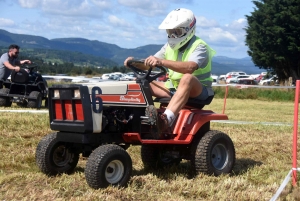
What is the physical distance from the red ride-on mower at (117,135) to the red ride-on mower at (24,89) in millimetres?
7942

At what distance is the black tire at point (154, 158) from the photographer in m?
6.24

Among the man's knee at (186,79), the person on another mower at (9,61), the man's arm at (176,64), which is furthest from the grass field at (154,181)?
the person on another mower at (9,61)

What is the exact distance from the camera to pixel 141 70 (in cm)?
595

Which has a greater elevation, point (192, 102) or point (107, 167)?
point (192, 102)

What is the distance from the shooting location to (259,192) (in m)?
5.18

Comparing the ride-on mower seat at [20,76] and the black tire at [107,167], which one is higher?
the ride-on mower seat at [20,76]

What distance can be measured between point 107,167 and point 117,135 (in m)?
0.46

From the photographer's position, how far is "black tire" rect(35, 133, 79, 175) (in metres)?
5.39

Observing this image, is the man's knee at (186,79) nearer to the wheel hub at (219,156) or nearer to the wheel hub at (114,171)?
the wheel hub at (219,156)

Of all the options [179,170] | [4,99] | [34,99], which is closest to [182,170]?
[179,170]

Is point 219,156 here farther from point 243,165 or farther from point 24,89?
point 24,89

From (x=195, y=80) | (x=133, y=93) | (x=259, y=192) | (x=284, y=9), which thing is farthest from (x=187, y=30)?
(x=284, y=9)

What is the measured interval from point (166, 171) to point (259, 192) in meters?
1.28

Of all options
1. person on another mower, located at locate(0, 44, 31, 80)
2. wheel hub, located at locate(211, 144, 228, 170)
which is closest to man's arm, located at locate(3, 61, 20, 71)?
person on another mower, located at locate(0, 44, 31, 80)
